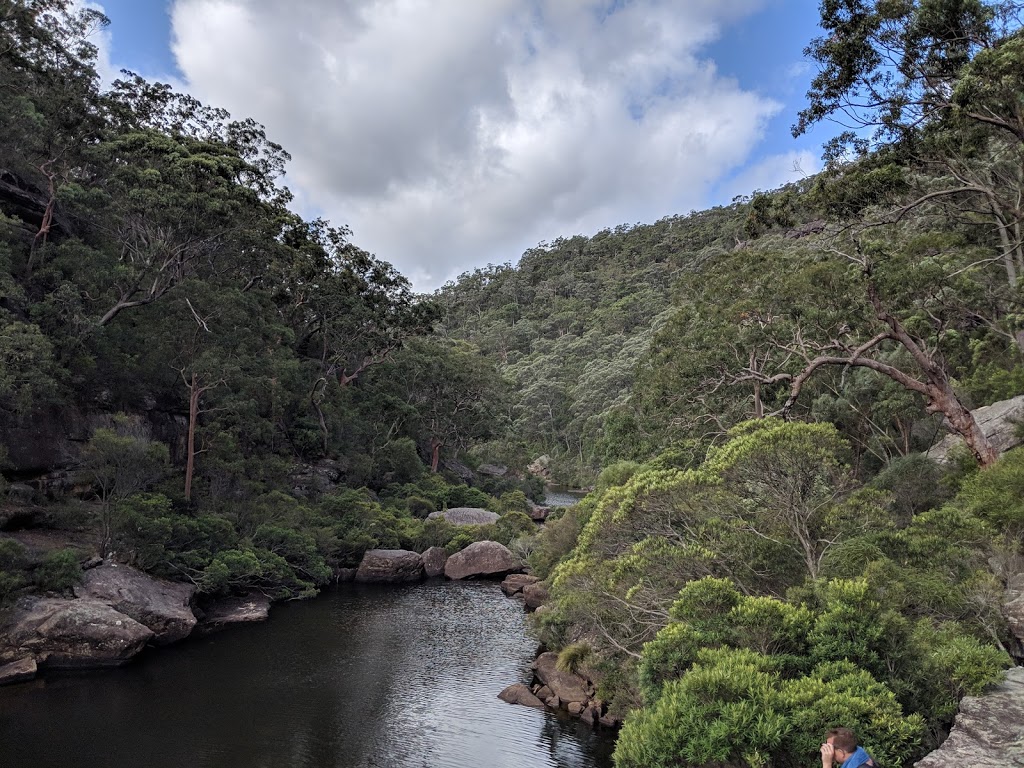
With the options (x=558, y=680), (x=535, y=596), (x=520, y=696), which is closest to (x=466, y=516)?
(x=535, y=596)

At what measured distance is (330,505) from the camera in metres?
35.2

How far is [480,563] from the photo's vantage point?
112ft

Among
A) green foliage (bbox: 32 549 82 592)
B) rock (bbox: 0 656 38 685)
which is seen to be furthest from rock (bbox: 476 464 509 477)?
Result: rock (bbox: 0 656 38 685)

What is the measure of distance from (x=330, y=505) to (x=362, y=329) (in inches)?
561

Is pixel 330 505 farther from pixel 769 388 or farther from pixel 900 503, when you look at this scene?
pixel 900 503

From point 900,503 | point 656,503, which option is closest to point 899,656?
point 656,503

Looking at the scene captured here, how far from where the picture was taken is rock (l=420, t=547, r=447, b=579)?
34594mm

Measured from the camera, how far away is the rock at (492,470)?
201ft

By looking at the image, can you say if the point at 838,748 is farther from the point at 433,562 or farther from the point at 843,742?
the point at 433,562

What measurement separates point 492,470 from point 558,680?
45120 millimetres

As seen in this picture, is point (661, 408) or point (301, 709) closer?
point (301, 709)

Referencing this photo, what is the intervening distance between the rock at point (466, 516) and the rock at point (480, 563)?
497 cm

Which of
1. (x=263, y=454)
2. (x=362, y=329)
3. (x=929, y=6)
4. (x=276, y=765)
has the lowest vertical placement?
(x=276, y=765)

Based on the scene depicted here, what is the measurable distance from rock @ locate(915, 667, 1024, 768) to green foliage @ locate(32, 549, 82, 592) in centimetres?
2153
